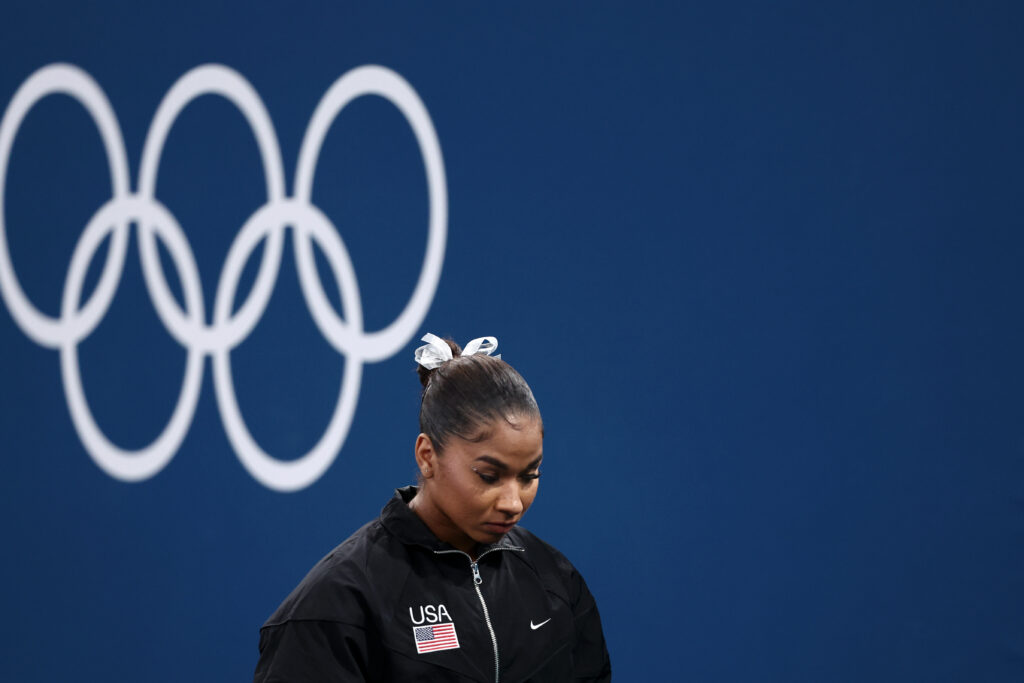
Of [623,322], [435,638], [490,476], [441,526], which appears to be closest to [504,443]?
[490,476]

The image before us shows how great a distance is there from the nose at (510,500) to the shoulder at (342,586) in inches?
7.0

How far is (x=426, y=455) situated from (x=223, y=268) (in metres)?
1.68

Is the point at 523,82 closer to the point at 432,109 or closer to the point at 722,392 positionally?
the point at 432,109

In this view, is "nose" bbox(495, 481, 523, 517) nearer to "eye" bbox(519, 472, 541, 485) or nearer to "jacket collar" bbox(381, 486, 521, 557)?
"eye" bbox(519, 472, 541, 485)

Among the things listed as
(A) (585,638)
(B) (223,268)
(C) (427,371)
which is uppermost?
(B) (223,268)

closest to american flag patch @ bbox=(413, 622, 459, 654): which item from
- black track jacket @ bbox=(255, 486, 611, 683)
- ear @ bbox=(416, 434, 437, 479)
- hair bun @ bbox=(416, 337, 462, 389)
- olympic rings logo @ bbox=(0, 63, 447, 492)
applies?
black track jacket @ bbox=(255, 486, 611, 683)

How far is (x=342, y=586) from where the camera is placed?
56.6 inches

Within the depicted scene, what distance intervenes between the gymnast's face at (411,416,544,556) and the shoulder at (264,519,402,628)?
0.12 m

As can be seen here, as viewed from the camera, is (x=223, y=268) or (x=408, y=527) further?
(x=223, y=268)

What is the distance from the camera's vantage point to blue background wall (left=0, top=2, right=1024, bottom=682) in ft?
8.65

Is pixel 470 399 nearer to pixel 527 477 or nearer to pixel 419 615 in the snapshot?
pixel 527 477

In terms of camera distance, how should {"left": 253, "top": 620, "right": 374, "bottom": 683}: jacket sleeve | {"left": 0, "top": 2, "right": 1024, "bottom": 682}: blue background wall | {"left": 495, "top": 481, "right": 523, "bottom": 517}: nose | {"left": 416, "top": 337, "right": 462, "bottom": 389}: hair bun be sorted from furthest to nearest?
{"left": 0, "top": 2, "right": 1024, "bottom": 682}: blue background wall, {"left": 416, "top": 337, "right": 462, "bottom": 389}: hair bun, {"left": 495, "top": 481, "right": 523, "bottom": 517}: nose, {"left": 253, "top": 620, "right": 374, "bottom": 683}: jacket sleeve

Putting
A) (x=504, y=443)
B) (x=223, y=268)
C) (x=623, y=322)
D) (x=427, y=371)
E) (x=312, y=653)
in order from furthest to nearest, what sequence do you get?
(x=223, y=268) → (x=623, y=322) → (x=427, y=371) → (x=504, y=443) → (x=312, y=653)

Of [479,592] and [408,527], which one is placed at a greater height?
[408,527]
